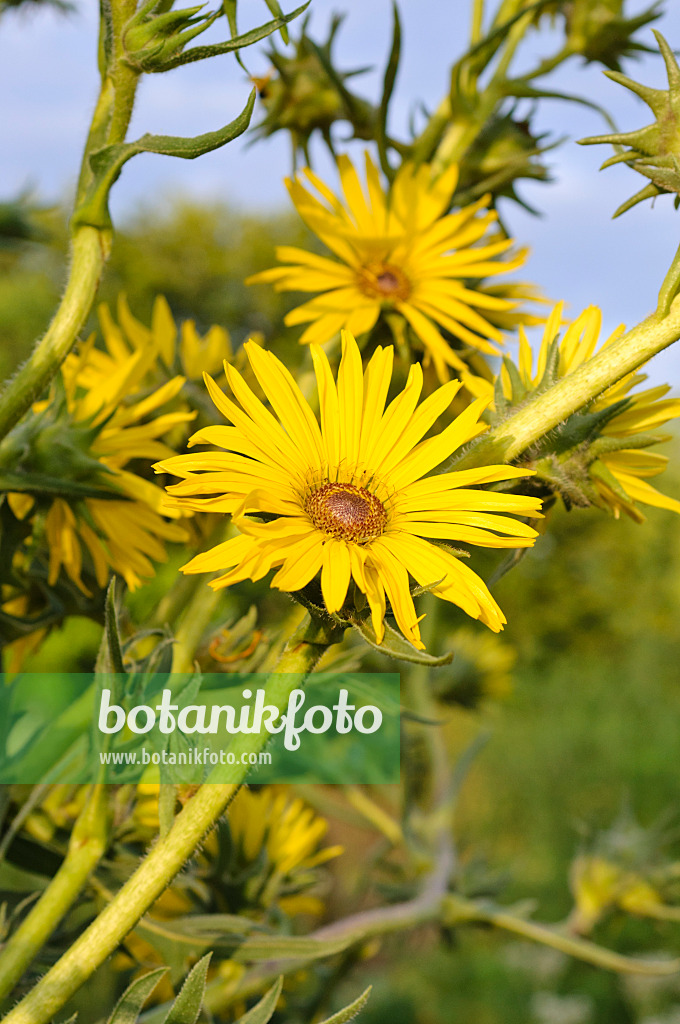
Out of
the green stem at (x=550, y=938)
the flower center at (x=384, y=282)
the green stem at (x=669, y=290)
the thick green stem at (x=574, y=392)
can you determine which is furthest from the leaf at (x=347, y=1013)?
the green stem at (x=550, y=938)

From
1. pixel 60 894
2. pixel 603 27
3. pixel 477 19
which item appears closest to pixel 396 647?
pixel 60 894

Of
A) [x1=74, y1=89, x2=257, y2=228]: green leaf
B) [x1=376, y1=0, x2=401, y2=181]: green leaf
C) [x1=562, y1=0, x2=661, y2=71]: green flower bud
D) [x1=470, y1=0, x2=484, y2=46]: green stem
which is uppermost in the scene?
[x1=562, y1=0, x2=661, y2=71]: green flower bud

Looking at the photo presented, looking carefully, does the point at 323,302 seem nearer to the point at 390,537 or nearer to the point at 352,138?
the point at 352,138

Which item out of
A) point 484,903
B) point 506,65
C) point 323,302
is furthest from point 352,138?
point 484,903

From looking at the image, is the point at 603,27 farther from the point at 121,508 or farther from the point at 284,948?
the point at 284,948

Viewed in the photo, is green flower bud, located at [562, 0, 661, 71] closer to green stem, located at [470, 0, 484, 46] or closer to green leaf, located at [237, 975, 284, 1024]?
green stem, located at [470, 0, 484, 46]

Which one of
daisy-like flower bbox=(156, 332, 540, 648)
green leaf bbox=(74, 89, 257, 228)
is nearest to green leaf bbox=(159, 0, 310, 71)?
green leaf bbox=(74, 89, 257, 228)

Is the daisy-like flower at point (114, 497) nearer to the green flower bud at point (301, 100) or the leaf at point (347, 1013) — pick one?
the leaf at point (347, 1013)
